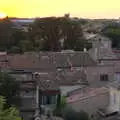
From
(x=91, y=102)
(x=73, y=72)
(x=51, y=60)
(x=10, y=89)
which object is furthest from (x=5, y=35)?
(x=91, y=102)

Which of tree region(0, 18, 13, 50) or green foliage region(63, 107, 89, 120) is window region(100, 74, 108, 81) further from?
tree region(0, 18, 13, 50)

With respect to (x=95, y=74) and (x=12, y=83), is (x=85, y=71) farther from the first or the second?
(x=12, y=83)

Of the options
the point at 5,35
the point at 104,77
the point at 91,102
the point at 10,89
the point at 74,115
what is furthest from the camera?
the point at 5,35

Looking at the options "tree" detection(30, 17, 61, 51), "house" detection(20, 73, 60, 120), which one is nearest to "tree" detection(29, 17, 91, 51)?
"tree" detection(30, 17, 61, 51)

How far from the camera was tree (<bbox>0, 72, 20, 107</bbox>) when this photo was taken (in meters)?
22.2

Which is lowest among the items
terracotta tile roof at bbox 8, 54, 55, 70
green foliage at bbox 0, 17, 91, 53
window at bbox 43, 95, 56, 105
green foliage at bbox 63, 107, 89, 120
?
green foliage at bbox 63, 107, 89, 120

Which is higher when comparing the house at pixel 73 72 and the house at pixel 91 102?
the house at pixel 73 72

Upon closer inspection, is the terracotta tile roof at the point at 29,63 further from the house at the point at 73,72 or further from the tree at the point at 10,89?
the tree at the point at 10,89

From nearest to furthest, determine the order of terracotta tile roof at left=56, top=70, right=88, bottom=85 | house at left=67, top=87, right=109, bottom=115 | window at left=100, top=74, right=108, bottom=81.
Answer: house at left=67, top=87, right=109, bottom=115, terracotta tile roof at left=56, top=70, right=88, bottom=85, window at left=100, top=74, right=108, bottom=81

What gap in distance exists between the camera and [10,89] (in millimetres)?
22453

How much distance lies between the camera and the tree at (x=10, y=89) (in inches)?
874

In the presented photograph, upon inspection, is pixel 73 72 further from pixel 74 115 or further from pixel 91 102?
pixel 74 115

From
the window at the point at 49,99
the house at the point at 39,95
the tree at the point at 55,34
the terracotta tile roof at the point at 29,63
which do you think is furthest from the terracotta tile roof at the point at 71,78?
the tree at the point at 55,34

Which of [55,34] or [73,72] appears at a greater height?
[55,34]
